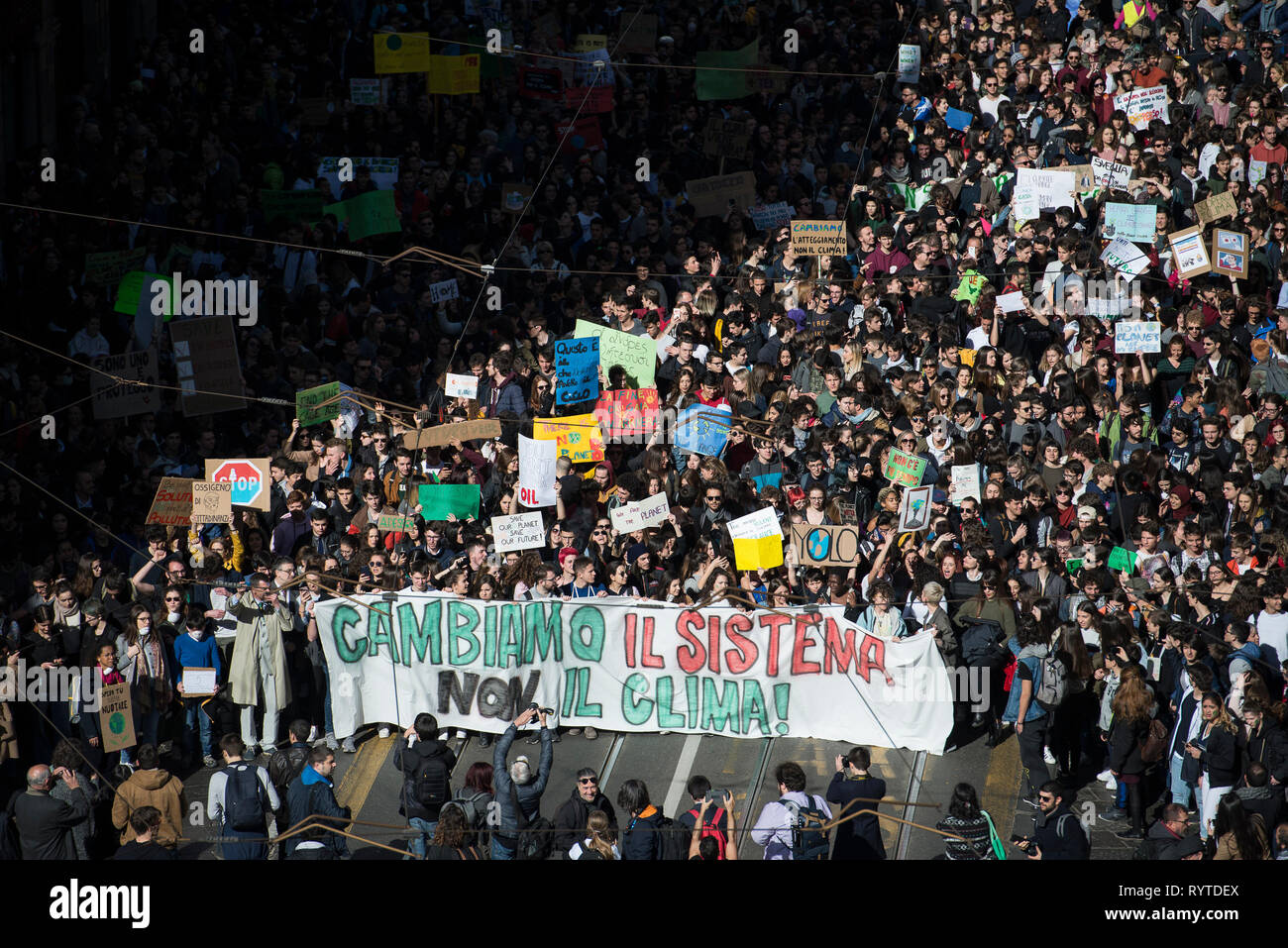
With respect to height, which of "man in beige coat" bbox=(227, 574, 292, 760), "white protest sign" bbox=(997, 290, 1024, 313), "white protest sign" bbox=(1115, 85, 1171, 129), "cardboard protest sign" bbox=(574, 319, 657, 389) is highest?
"white protest sign" bbox=(1115, 85, 1171, 129)

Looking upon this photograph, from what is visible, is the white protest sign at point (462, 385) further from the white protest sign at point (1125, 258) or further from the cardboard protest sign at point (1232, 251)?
the cardboard protest sign at point (1232, 251)

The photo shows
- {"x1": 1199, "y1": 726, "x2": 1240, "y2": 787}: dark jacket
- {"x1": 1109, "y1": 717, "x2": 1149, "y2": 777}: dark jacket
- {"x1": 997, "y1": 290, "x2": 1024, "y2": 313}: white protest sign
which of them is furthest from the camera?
{"x1": 997, "y1": 290, "x2": 1024, "y2": 313}: white protest sign

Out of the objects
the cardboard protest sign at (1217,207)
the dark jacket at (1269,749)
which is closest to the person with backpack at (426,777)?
the dark jacket at (1269,749)

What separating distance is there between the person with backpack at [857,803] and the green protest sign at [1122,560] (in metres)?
3.19

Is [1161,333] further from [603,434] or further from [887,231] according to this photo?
[603,434]

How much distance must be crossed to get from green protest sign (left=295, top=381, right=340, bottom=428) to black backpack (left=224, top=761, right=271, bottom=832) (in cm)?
519

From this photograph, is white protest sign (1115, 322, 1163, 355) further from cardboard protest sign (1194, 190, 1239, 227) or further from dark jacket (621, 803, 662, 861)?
dark jacket (621, 803, 662, 861)

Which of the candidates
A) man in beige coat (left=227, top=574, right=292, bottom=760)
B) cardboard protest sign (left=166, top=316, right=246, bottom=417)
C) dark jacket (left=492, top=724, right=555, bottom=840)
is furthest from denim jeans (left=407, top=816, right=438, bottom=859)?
cardboard protest sign (left=166, top=316, right=246, bottom=417)

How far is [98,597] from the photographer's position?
14.0m

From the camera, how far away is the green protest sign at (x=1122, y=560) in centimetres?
1366

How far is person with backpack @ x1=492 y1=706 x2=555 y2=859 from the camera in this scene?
11.3 meters

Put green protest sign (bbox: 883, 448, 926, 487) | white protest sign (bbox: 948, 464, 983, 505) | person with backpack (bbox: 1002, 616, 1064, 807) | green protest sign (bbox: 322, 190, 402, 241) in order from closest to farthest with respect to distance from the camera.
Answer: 1. person with backpack (bbox: 1002, 616, 1064, 807)
2. white protest sign (bbox: 948, 464, 983, 505)
3. green protest sign (bbox: 883, 448, 926, 487)
4. green protest sign (bbox: 322, 190, 402, 241)

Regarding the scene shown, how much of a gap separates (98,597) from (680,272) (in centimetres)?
755

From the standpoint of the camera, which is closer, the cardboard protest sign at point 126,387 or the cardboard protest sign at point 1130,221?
the cardboard protest sign at point 126,387
